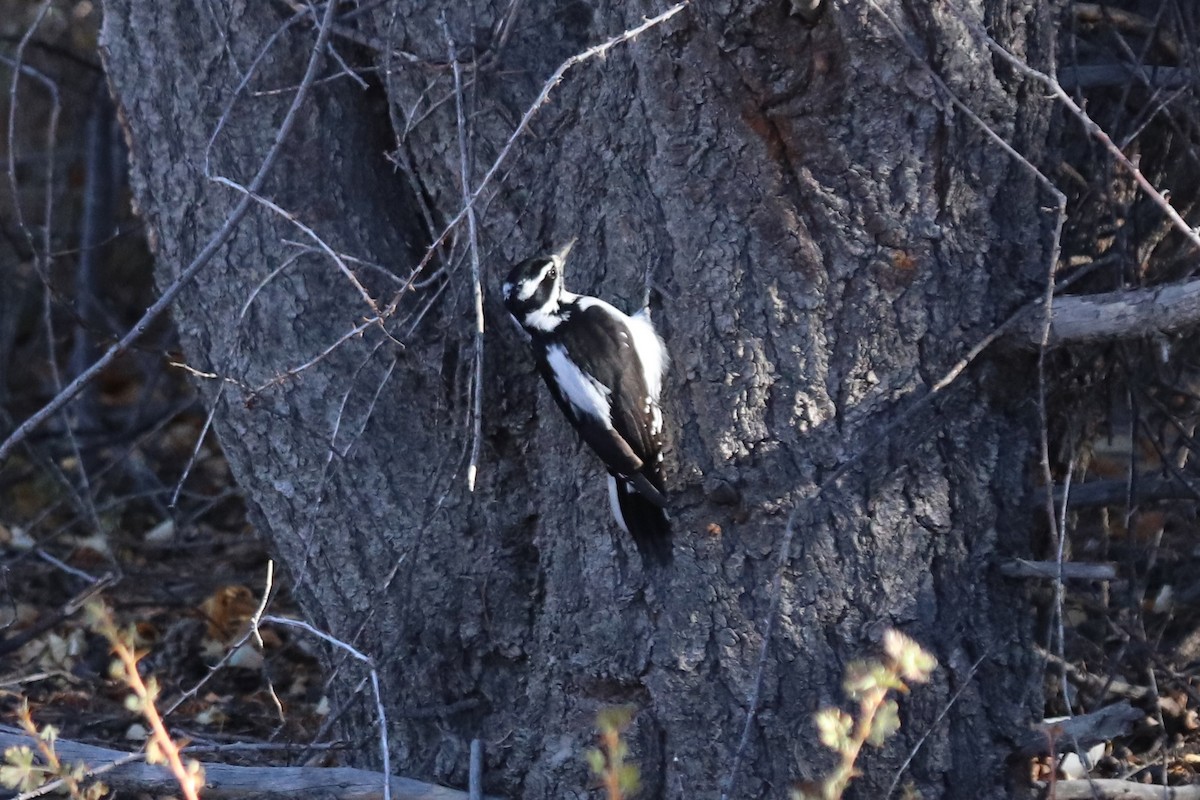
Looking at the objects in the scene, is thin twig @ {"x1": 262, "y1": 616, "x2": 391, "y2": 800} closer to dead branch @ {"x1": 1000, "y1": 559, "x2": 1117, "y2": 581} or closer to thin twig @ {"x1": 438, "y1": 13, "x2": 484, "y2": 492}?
thin twig @ {"x1": 438, "y1": 13, "x2": 484, "y2": 492}

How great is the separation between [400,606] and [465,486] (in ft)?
1.24

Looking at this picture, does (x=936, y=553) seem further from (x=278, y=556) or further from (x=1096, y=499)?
(x=278, y=556)

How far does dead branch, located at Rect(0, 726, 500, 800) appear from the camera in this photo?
3182mm

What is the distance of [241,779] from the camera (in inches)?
126

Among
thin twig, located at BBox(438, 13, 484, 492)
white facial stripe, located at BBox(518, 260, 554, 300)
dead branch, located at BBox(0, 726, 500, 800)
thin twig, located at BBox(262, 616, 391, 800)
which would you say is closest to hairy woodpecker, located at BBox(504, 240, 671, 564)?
white facial stripe, located at BBox(518, 260, 554, 300)

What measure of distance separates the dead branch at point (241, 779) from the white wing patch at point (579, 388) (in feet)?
3.46

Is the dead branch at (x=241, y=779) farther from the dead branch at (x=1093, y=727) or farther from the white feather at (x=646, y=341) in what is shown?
the dead branch at (x=1093, y=727)

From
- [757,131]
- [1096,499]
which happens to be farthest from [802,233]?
[1096,499]

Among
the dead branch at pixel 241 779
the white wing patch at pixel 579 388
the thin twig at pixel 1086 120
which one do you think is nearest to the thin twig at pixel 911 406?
the thin twig at pixel 1086 120

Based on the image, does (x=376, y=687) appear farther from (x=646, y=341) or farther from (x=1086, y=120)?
(x=1086, y=120)

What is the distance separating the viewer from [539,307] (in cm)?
355

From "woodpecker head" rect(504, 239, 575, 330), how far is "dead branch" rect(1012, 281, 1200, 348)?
46.6 inches

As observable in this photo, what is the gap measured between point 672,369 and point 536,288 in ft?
1.54

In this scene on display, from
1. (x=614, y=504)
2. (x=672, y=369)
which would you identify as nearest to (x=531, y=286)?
(x=672, y=369)
